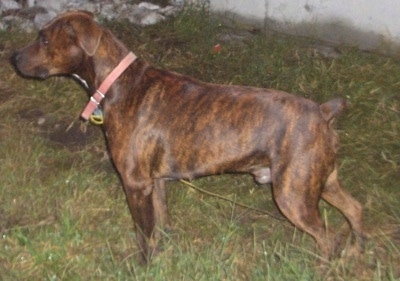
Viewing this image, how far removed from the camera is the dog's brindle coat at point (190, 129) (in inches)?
170

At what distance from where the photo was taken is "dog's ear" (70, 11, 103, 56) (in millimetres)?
4512

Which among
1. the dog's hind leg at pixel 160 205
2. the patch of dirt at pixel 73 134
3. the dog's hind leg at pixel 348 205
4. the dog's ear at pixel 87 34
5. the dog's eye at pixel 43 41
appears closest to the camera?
the dog's ear at pixel 87 34

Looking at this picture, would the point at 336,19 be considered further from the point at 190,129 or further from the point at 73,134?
the point at 190,129

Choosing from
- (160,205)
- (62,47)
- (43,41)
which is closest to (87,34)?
(62,47)

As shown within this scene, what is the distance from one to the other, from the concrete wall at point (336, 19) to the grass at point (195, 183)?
15 cm

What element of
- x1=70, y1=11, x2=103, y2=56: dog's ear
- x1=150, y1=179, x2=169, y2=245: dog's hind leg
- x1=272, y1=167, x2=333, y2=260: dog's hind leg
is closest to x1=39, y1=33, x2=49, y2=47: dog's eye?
x1=70, y1=11, x2=103, y2=56: dog's ear

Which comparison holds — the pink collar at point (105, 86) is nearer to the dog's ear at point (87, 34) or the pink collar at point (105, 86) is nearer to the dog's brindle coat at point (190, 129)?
the dog's brindle coat at point (190, 129)

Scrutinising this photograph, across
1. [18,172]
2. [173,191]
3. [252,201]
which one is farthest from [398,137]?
[18,172]

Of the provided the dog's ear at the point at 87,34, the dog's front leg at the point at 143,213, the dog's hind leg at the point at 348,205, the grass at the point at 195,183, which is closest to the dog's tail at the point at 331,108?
the dog's hind leg at the point at 348,205

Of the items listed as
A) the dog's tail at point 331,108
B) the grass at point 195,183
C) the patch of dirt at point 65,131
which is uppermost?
the dog's tail at point 331,108

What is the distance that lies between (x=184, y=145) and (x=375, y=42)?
330cm

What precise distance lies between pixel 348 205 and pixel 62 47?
6.23ft

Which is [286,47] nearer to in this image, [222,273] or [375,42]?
[375,42]

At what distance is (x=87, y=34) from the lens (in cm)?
452
